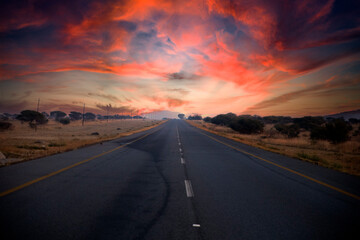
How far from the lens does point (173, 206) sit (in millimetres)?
3924

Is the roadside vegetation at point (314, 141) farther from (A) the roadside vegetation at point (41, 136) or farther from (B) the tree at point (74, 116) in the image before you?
(B) the tree at point (74, 116)

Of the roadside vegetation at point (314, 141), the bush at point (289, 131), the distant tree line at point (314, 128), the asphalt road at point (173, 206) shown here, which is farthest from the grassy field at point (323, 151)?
the bush at point (289, 131)

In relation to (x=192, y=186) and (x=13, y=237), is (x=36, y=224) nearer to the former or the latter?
(x=13, y=237)

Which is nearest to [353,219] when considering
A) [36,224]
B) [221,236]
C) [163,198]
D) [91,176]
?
[221,236]

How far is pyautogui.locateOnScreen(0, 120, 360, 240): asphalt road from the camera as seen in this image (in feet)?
9.68

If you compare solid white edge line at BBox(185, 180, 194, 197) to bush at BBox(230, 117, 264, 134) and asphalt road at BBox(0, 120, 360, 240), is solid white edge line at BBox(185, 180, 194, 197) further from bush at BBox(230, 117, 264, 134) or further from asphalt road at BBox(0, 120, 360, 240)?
bush at BBox(230, 117, 264, 134)

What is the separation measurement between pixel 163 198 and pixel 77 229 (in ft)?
6.55

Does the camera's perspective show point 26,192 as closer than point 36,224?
No

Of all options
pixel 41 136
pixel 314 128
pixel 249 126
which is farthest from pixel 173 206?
pixel 249 126

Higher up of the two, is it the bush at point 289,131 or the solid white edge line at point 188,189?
the bush at point 289,131

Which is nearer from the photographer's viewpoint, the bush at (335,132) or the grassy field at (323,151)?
the grassy field at (323,151)

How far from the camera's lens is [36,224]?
304 centimetres

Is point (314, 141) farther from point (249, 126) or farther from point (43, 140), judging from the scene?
point (43, 140)

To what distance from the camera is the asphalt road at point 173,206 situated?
295cm
